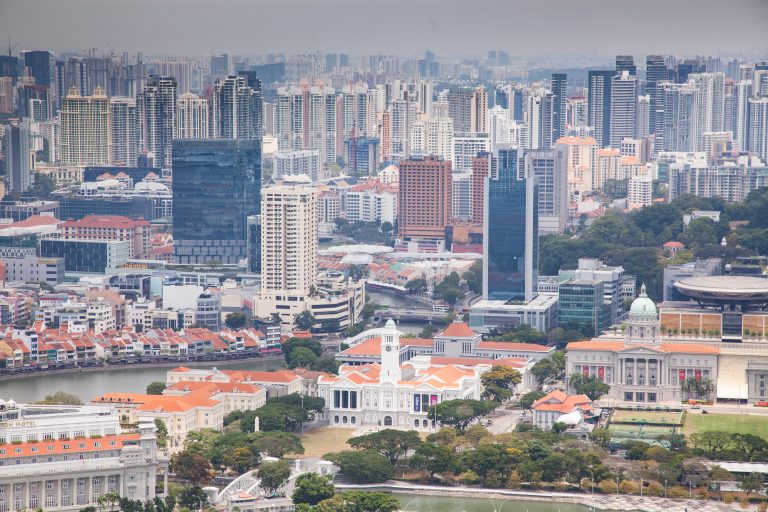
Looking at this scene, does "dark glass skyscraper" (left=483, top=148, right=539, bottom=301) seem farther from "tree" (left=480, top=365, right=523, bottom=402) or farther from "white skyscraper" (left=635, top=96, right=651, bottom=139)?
"white skyscraper" (left=635, top=96, right=651, bottom=139)

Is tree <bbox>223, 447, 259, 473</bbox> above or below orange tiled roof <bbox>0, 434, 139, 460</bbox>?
below

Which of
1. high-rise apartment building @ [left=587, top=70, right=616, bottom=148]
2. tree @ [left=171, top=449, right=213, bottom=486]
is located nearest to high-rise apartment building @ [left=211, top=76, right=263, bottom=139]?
high-rise apartment building @ [left=587, top=70, right=616, bottom=148]

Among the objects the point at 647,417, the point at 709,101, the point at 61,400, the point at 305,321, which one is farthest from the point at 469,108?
the point at 61,400

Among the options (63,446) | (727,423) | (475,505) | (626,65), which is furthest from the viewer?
(626,65)

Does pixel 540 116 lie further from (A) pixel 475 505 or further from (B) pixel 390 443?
(A) pixel 475 505

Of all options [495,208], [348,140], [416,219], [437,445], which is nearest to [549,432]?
A: [437,445]

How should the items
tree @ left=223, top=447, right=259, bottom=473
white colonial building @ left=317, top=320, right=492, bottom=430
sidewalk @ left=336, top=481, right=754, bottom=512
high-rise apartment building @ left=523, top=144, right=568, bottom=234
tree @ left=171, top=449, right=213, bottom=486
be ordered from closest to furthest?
sidewalk @ left=336, top=481, right=754, bottom=512 < tree @ left=171, top=449, right=213, bottom=486 < tree @ left=223, top=447, right=259, bottom=473 < white colonial building @ left=317, top=320, right=492, bottom=430 < high-rise apartment building @ left=523, top=144, right=568, bottom=234
